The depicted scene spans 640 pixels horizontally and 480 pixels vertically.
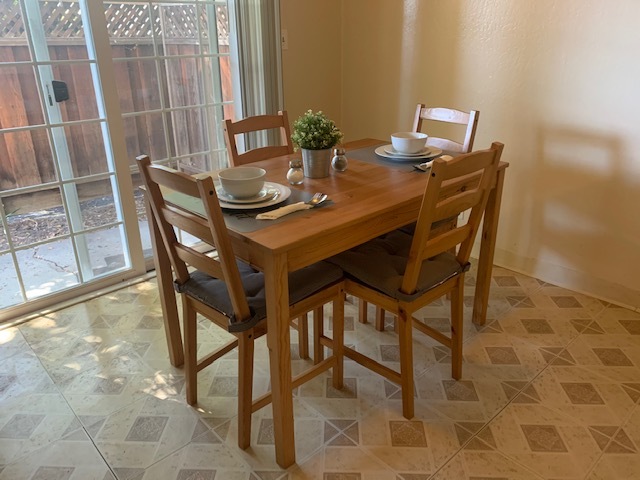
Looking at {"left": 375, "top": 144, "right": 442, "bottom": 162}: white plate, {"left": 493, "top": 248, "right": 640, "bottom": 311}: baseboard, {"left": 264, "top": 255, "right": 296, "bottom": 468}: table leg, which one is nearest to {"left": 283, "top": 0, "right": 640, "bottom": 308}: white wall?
{"left": 493, "top": 248, "right": 640, "bottom": 311}: baseboard

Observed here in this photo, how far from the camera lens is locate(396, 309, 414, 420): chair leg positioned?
5.94 ft

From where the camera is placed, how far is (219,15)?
303 cm

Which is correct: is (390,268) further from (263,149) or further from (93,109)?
(93,109)

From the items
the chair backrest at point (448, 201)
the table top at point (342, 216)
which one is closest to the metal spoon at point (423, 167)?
the table top at point (342, 216)

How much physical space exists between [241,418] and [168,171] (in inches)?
34.6

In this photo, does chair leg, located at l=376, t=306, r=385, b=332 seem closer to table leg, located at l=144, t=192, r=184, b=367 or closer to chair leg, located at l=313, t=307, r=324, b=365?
chair leg, located at l=313, t=307, r=324, b=365

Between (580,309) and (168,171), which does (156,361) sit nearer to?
(168,171)

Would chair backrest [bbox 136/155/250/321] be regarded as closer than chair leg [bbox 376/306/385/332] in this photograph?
Yes

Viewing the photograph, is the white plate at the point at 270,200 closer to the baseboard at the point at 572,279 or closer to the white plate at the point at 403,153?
the white plate at the point at 403,153

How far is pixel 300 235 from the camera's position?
149 cm

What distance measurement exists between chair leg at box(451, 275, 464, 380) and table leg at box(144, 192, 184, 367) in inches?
44.9

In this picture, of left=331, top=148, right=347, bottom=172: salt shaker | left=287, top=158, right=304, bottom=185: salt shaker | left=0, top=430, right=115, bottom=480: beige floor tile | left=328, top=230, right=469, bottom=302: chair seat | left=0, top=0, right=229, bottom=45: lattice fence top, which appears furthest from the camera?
left=0, top=0, right=229, bottom=45: lattice fence top

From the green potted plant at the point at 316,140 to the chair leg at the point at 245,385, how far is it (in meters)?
0.74

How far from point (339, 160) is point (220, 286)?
0.73 metres
